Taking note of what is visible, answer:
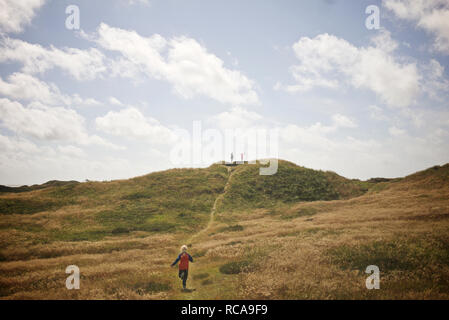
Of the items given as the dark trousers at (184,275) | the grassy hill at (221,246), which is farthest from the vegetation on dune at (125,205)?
the dark trousers at (184,275)

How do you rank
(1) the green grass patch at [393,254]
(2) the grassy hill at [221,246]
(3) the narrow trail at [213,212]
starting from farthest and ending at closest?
1. (3) the narrow trail at [213,212]
2. (1) the green grass patch at [393,254]
3. (2) the grassy hill at [221,246]

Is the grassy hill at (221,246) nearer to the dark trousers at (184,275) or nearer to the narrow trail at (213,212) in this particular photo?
the narrow trail at (213,212)

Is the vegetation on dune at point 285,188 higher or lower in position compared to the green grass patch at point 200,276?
higher

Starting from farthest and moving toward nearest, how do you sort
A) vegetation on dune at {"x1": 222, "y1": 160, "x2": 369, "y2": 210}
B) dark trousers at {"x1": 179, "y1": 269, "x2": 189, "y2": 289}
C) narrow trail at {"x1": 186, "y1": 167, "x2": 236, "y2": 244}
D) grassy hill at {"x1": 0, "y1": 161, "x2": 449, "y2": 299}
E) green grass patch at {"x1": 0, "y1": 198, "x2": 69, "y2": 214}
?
vegetation on dune at {"x1": 222, "y1": 160, "x2": 369, "y2": 210} < green grass patch at {"x1": 0, "y1": 198, "x2": 69, "y2": 214} < narrow trail at {"x1": 186, "y1": 167, "x2": 236, "y2": 244} < dark trousers at {"x1": 179, "y1": 269, "x2": 189, "y2": 289} < grassy hill at {"x1": 0, "y1": 161, "x2": 449, "y2": 299}

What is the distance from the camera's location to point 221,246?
72.6ft

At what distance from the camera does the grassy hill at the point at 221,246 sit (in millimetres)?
11953

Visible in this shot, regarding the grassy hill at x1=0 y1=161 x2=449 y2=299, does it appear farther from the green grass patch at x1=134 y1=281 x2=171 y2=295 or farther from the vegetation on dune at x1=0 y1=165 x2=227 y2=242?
the vegetation on dune at x1=0 y1=165 x2=227 y2=242

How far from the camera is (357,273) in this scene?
12.3 metres

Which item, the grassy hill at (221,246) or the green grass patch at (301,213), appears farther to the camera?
the green grass patch at (301,213)

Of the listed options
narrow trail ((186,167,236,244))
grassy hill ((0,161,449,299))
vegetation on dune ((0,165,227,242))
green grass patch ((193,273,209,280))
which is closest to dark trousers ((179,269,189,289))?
grassy hill ((0,161,449,299))

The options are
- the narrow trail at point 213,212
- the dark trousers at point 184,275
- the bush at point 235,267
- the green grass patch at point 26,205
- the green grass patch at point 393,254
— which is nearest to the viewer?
the green grass patch at point 393,254

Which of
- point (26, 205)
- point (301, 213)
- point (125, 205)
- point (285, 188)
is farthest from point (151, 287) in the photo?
point (285, 188)

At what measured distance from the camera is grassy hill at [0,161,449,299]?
471 inches

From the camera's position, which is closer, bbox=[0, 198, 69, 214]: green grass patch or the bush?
the bush
